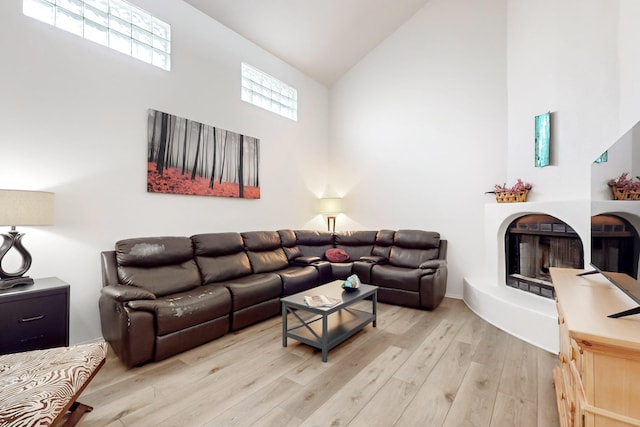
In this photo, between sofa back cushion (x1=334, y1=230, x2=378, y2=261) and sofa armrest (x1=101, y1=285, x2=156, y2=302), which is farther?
sofa back cushion (x1=334, y1=230, x2=378, y2=261)

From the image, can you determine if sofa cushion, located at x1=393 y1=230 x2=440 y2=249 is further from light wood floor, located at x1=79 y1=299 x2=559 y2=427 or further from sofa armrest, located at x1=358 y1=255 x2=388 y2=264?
light wood floor, located at x1=79 y1=299 x2=559 y2=427

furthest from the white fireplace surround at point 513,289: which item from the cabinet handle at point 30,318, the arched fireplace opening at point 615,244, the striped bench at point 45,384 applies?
the cabinet handle at point 30,318

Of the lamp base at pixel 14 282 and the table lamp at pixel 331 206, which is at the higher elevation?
the table lamp at pixel 331 206

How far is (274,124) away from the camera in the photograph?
452 cm

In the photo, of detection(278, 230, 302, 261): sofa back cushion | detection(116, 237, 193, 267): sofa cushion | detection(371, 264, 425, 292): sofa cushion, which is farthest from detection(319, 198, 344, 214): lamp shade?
detection(116, 237, 193, 267): sofa cushion

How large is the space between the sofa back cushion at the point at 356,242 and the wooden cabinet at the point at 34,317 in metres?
3.49

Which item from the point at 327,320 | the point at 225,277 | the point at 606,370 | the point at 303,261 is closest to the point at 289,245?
the point at 303,261

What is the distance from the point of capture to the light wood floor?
1650 mm

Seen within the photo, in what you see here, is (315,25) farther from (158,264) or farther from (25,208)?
(25,208)

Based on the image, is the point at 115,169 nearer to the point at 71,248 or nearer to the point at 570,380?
the point at 71,248

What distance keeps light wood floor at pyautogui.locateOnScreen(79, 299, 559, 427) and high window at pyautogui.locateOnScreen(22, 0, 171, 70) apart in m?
2.90

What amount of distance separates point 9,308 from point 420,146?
474cm

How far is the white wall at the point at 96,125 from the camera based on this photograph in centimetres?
230

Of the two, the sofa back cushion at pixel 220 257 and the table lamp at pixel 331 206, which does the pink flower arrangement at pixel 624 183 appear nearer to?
the sofa back cushion at pixel 220 257
